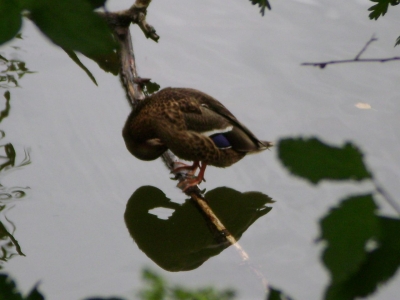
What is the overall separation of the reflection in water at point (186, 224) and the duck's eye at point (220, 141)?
14.3 inches

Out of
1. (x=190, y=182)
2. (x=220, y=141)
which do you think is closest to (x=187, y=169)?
(x=190, y=182)

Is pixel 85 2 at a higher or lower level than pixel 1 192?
higher

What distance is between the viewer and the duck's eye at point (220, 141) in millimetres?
3190

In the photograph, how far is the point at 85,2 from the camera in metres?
0.47

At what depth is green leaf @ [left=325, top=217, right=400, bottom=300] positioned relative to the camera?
18.4 inches

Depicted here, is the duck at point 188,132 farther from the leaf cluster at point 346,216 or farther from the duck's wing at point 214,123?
the leaf cluster at point 346,216

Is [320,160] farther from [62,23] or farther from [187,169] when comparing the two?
[187,169]

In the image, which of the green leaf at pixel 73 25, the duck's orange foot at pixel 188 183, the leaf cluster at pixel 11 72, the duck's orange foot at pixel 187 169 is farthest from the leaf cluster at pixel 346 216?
the leaf cluster at pixel 11 72

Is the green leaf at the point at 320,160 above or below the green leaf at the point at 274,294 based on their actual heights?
above

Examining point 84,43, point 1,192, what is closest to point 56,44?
point 84,43

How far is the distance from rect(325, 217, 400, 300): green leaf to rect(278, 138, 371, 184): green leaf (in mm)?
50

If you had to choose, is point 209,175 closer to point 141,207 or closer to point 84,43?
point 141,207

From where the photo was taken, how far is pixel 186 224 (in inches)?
125

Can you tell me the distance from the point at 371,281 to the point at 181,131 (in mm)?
2668
